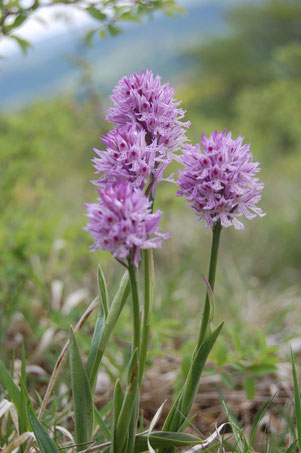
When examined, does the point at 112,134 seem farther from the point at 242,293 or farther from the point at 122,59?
the point at 122,59

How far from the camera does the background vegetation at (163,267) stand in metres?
2.63

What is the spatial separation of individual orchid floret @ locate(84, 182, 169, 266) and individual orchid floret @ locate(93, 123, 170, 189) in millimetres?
134

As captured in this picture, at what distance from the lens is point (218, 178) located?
1.36 metres

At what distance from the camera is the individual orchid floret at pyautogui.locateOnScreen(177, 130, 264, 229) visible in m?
1.36

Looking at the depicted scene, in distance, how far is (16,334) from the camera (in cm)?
306

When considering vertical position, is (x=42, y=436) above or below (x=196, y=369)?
below

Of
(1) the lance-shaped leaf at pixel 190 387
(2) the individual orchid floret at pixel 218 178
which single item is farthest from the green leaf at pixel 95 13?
(1) the lance-shaped leaf at pixel 190 387

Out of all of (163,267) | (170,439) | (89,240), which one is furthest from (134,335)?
(163,267)

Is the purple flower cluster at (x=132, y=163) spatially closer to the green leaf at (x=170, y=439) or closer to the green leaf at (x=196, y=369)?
the green leaf at (x=196, y=369)

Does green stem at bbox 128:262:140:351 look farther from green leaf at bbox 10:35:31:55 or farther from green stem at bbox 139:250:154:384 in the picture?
green leaf at bbox 10:35:31:55

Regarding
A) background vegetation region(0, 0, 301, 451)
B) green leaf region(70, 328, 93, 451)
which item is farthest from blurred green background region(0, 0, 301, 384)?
green leaf region(70, 328, 93, 451)

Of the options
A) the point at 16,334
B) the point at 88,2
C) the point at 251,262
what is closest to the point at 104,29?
the point at 88,2

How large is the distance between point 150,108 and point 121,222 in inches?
16.6

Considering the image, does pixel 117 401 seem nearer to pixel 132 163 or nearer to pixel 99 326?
pixel 99 326
